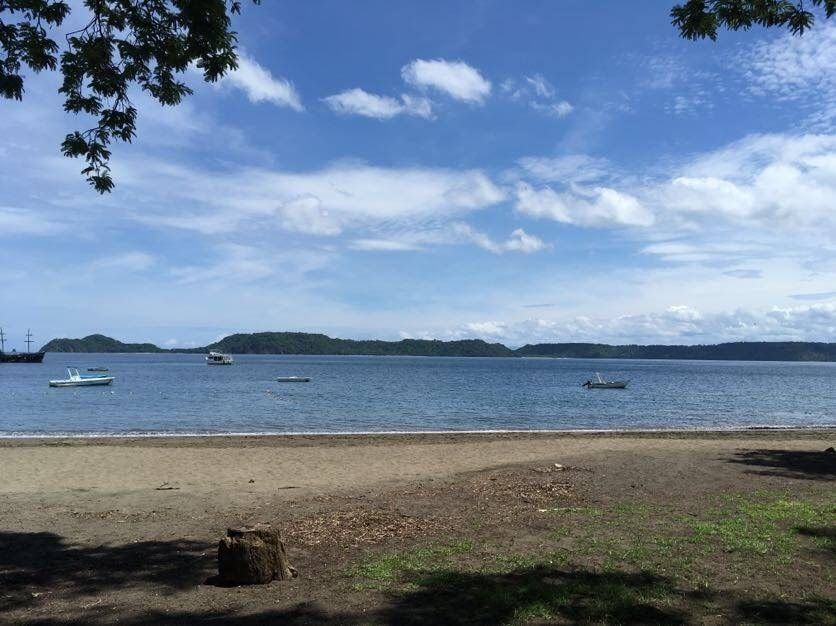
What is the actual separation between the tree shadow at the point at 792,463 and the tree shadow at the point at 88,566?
36.3ft

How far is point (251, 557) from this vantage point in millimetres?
6508

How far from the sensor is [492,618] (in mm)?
5453

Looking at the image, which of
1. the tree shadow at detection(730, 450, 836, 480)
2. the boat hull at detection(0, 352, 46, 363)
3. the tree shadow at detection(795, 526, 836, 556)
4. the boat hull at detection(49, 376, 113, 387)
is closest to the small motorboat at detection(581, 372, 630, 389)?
the boat hull at detection(49, 376, 113, 387)

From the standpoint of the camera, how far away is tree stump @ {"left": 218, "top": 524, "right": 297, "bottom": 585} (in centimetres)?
650

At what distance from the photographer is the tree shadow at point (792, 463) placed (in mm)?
12875

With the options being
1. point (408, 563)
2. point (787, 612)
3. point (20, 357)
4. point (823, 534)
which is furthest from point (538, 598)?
point (20, 357)

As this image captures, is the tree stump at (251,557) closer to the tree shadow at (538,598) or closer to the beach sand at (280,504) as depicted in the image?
the beach sand at (280,504)

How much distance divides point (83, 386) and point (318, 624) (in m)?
75.7

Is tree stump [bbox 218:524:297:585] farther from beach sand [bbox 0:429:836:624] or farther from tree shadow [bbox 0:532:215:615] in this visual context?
tree shadow [bbox 0:532:215:615]

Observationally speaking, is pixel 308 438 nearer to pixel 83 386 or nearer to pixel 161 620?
pixel 161 620

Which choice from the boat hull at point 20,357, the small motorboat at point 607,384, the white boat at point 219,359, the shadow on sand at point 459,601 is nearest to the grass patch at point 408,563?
the shadow on sand at point 459,601

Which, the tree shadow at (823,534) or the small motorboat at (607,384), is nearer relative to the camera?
the tree shadow at (823,534)

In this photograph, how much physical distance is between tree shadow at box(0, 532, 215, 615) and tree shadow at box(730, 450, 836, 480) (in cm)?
1107

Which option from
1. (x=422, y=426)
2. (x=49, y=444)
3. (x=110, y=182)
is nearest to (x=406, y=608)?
(x=110, y=182)
